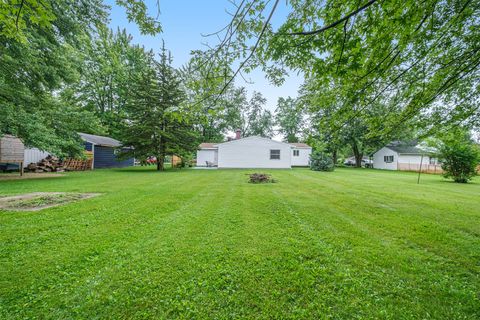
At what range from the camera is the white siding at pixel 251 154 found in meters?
22.7

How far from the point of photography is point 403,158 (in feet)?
92.3

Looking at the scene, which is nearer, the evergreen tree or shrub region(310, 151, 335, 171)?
the evergreen tree

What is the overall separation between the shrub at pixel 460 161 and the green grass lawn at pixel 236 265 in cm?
1220

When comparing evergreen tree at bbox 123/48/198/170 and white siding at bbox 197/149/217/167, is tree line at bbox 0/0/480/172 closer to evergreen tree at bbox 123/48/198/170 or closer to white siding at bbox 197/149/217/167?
evergreen tree at bbox 123/48/198/170

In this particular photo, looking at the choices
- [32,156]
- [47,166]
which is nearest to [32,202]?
[47,166]

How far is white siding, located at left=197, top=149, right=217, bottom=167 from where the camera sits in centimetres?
2506

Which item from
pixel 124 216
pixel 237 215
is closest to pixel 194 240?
pixel 237 215

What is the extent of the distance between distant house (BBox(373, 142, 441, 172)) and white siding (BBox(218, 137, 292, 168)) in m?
16.7

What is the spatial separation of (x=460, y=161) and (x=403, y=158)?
16512 millimetres

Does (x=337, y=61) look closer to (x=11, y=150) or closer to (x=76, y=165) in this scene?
(x=11, y=150)

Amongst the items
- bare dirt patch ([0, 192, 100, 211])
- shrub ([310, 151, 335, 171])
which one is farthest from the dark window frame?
bare dirt patch ([0, 192, 100, 211])

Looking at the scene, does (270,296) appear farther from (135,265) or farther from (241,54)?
(241,54)

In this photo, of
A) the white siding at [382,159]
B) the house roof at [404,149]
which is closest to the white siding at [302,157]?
the white siding at [382,159]

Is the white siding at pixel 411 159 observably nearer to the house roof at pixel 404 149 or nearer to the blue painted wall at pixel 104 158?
the house roof at pixel 404 149
